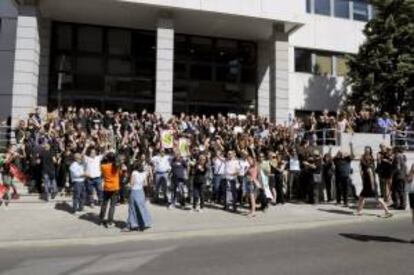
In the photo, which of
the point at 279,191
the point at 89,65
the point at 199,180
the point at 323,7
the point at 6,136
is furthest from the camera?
the point at 323,7

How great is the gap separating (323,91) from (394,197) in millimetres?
15199

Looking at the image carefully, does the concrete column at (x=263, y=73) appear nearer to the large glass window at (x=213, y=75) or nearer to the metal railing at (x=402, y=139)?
the large glass window at (x=213, y=75)

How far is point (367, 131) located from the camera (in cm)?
2359

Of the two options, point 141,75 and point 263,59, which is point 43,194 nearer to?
point 141,75

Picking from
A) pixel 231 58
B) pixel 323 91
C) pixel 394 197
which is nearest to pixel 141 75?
pixel 231 58

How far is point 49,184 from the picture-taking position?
17.4 m

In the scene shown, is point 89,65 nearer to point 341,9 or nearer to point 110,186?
point 341,9

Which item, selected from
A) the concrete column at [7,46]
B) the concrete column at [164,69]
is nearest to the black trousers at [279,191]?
the concrete column at [164,69]

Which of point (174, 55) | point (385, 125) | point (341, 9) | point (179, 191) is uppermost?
point (341, 9)

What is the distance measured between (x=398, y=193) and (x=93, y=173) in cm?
879

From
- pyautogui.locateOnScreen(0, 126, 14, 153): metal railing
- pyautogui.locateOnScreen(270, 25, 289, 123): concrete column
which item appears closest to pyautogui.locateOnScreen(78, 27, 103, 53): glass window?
pyautogui.locateOnScreen(0, 126, 14, 153): metal railing

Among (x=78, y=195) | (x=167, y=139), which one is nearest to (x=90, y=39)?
(x=167, y=139)

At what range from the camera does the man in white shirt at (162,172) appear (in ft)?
57.7

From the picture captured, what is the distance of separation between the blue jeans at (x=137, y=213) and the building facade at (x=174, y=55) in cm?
1139
